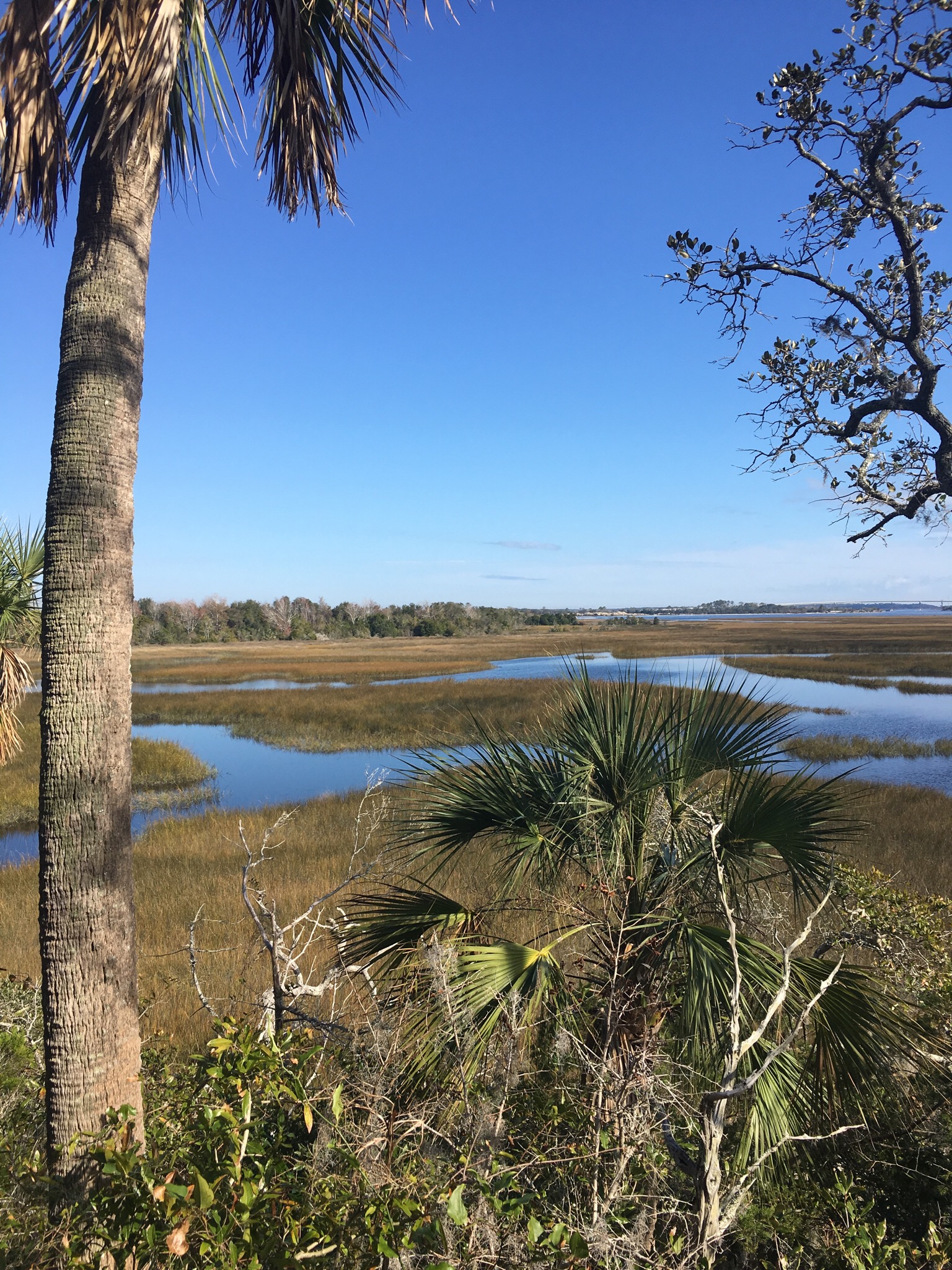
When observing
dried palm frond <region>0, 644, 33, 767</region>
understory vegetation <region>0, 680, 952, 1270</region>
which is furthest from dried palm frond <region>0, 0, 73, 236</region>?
dried palm frond <region>0, 644, 33, 767</region>

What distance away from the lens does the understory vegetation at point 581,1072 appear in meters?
2.14

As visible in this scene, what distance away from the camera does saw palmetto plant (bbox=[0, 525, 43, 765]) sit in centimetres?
747

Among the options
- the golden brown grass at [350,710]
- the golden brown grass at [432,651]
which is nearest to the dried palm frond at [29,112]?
the golden brown grass at [350,710]

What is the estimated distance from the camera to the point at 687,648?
6800 centimetres

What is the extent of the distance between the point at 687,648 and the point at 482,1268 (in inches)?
2711

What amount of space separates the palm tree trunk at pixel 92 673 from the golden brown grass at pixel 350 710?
19060mm

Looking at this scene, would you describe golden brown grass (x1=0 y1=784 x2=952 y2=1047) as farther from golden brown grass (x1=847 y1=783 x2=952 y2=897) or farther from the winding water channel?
the winding water channel

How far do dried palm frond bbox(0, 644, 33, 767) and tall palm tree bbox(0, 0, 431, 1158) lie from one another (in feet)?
17.0

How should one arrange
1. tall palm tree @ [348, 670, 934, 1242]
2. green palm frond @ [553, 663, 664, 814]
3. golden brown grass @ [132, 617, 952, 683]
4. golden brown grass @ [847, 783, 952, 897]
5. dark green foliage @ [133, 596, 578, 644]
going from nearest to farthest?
tall palm tree @ [348, 670, 934, 1242] < green palm frond @ [553, 663, 664, 814] < golden brown grass @ [847, 783, 952, 897] < golden brown grass @ [132, 617, 952, 683] < dark green foliage @ [133, 596, 578, 644]

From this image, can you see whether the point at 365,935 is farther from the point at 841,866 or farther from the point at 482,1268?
the point at 841,866

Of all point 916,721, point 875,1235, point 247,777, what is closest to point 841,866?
point 875,1235

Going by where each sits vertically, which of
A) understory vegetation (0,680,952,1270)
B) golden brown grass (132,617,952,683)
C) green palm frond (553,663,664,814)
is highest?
green palm frond (553,663,664,814)

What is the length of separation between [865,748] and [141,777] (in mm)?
21597

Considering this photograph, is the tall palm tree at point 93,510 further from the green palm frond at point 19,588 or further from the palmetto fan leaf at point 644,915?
the green palm frond at point 19,588
